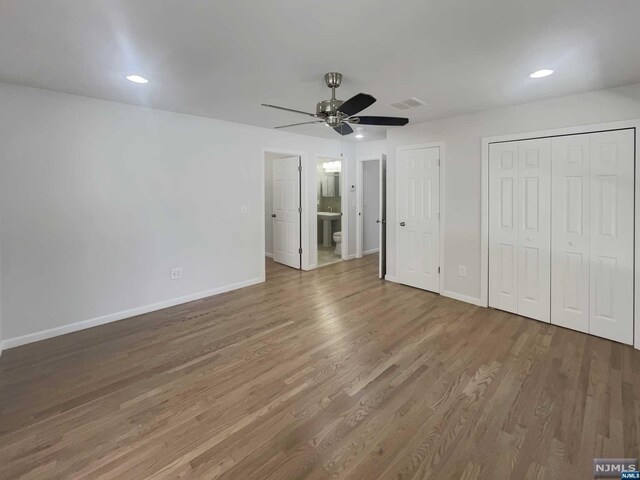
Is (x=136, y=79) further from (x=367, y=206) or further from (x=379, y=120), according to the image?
(x=367, y=206)

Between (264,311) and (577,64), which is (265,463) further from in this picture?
(577,64)

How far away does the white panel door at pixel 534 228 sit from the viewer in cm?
327

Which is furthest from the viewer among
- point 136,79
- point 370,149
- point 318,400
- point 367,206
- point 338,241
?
point 367,206

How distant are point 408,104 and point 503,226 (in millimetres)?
1786

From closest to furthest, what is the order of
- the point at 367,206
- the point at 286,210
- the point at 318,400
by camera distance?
the point at 318,400
the point at 286,210
the point at 367,206

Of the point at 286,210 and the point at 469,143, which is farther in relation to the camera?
the point at 286,210

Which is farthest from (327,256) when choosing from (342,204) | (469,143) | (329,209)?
(469,143)

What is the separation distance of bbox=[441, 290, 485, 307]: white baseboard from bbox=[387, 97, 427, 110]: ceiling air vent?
7.90 feet

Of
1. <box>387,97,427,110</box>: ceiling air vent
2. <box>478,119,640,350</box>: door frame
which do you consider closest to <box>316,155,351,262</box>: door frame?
<box>387,97,427,110</box>: ceiling air vent

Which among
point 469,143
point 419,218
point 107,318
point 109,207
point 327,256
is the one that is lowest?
point 107,318

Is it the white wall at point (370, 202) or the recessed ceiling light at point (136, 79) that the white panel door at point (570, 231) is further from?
the recessed ceiling light at point (136, 79)

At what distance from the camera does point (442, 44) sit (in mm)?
2090

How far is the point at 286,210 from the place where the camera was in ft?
19.1

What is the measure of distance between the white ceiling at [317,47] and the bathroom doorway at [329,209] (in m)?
3.81
